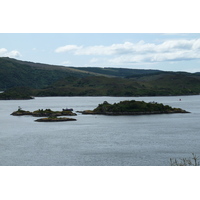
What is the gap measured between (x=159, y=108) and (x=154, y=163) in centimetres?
9186

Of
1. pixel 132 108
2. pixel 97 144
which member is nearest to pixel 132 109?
pixel 132 108

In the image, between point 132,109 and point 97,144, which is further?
point 132,109

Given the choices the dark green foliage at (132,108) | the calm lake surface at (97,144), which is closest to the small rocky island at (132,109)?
the dark green foliage at (132,108)

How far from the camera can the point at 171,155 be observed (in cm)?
6288

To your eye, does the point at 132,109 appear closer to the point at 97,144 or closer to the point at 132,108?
the point at 132,108

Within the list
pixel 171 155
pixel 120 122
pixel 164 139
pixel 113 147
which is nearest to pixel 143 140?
pixel 164 139

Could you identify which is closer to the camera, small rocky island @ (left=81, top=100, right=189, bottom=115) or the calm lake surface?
the calm lake surface

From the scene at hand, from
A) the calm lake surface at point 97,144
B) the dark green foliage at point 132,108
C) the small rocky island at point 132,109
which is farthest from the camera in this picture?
the dark green foliage at point 132,108

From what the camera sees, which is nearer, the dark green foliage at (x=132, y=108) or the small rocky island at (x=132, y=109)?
the small rocky island at (x=132, y=109)

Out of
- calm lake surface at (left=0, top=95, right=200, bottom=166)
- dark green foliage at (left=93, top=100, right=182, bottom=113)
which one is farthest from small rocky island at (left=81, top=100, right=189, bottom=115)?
calm lake surface at (left=0, top=95, right=200, bottom=166)

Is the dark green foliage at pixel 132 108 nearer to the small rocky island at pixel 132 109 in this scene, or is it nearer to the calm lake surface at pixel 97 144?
the small rocky island at pixel 132 109

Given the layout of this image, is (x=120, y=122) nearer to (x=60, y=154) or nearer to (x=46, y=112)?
(x=46, y=112)

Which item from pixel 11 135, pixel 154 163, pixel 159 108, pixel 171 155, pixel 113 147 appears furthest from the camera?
pixel 159 108

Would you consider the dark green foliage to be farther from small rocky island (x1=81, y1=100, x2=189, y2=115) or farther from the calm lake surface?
the calm lake surface
